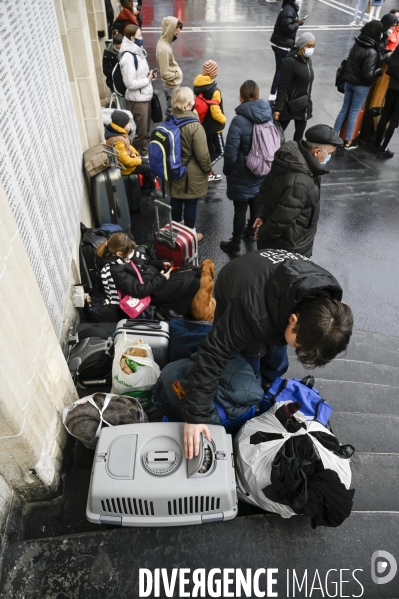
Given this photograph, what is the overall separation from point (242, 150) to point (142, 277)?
6.32 ft

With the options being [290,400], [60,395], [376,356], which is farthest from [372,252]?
[60,395]

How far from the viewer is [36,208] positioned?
2896 mm

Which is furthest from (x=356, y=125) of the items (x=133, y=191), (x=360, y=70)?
(x=133, y=191)

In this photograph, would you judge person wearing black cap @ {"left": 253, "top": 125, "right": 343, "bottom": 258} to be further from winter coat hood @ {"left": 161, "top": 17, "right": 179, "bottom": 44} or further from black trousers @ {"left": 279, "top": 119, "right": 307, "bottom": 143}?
winter coat hood @ {"left": 161, "top": 17, "right": 179, "bottom": 44}

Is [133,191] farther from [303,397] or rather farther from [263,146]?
[303,397]

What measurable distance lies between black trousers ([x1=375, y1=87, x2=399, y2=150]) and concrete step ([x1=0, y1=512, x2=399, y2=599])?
6862 mm

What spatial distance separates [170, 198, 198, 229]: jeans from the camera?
525cm

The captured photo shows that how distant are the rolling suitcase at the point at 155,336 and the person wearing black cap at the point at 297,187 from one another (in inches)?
52.8

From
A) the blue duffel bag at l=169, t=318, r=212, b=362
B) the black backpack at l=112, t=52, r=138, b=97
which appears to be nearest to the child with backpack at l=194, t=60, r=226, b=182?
the black backpack at l=112, t=52, r=138, b=97

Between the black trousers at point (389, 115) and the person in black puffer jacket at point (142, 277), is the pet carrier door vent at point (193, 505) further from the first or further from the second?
the black trousers at point (389, 115)

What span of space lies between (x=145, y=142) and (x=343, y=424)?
20.5 ft

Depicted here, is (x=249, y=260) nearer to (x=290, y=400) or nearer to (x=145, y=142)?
(x=290, y=400)

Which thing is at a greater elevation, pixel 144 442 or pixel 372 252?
pixel 144 442

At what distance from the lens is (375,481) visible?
8.48 feet
